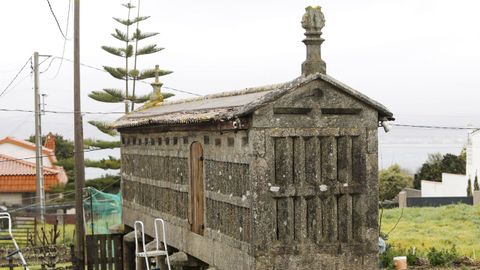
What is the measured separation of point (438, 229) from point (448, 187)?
716 inches

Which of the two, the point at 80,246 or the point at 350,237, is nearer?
the point at 350,237

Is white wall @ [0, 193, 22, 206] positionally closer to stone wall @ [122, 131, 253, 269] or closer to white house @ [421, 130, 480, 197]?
white house @ [421, 130, 480, 197]

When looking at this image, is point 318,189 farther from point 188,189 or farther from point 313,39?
point 188,189

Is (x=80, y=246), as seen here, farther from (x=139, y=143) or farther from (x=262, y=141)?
(x=262, y=141)

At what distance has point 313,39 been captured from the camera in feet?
29.7

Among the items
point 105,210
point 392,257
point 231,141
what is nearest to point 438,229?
point 392,257

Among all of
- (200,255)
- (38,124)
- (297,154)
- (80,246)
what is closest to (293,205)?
(297,154)

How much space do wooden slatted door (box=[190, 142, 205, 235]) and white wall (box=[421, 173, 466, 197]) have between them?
101ft

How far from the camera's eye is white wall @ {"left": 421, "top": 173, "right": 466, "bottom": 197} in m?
39.4

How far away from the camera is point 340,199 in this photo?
9180 mm

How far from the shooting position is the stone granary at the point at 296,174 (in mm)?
8688

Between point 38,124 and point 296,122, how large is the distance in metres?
18.6

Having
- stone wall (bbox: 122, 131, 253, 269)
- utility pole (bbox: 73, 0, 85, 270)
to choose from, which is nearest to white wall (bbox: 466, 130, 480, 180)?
utility pole (bbox: 73, 0, 85, 270)

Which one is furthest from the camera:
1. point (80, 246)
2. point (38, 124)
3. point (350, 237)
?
point (38, 124)
